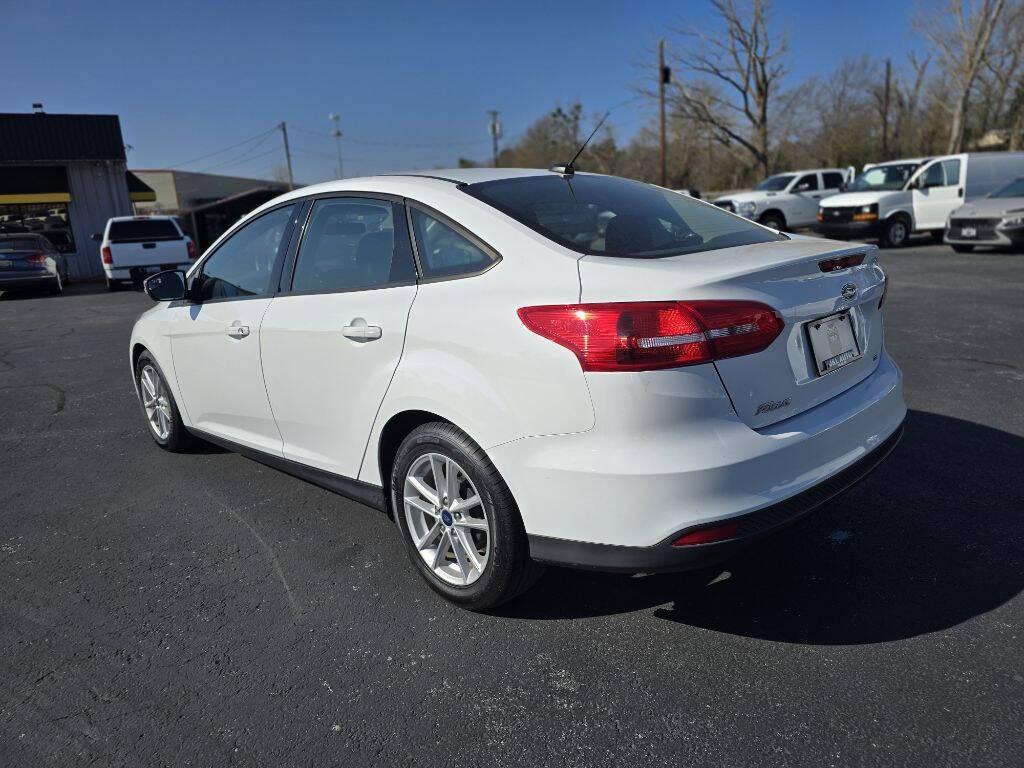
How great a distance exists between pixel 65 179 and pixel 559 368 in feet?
88.3

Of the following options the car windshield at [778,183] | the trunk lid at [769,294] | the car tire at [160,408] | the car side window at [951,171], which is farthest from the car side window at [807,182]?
the trunk lid at [769,294]

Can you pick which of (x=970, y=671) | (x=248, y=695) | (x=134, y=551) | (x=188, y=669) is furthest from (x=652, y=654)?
(x=134, y=551)

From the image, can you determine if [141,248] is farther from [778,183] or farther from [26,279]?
[778,183]

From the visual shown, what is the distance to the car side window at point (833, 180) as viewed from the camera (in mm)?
21730

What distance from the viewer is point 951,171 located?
1741 cm

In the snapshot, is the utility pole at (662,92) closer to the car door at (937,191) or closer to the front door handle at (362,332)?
the car door at (937,191)

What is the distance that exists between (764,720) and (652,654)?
45 cm

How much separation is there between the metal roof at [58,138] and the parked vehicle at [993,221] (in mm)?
23369

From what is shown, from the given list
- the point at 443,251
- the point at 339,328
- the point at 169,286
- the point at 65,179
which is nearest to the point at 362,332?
the point at 339,328

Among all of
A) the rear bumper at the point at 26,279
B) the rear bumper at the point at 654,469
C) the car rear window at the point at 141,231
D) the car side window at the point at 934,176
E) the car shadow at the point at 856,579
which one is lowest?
the car shadow at the point at 856,579

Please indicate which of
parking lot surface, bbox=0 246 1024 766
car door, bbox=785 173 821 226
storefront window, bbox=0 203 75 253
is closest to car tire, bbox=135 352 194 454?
parking lot surface, bbox=0 246 1024 766

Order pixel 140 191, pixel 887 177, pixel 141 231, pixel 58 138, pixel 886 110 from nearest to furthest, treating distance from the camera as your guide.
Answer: pixel 141 231
pixel 887 177
pixel 58 138
pixel 140 191
pixel 886 110

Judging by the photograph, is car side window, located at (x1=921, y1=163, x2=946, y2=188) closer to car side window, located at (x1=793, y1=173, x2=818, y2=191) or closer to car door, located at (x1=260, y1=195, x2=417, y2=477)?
car side window, located at (x1=793, y1=173, x2=818, y2=191)

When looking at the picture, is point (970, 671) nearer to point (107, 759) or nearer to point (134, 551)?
point (107, 759)
